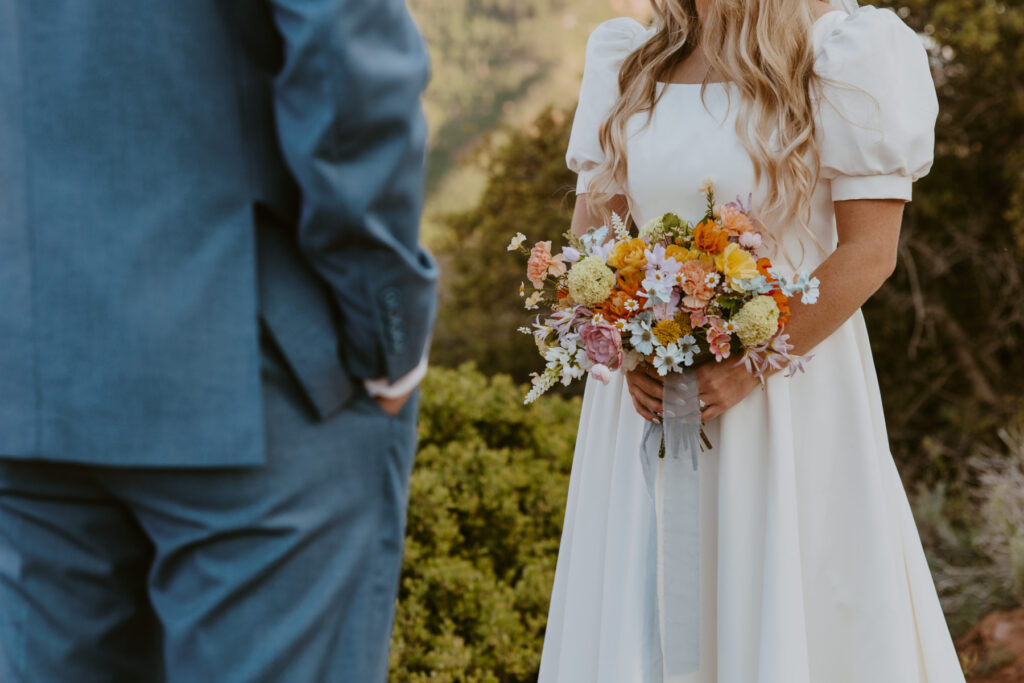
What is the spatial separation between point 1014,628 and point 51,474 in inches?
147

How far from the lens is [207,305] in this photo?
1205mm

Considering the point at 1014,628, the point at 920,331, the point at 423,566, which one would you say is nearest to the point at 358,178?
the point at 423,566

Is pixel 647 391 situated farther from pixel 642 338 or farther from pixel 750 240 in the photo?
pixel 750 240

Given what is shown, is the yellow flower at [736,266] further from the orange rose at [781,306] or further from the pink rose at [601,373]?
the pink rose at [601,373]

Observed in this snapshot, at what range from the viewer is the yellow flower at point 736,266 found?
212cm

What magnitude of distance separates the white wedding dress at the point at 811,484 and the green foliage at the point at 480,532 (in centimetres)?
126

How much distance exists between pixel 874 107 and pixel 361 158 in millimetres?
1411

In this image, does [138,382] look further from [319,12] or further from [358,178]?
[319,12]

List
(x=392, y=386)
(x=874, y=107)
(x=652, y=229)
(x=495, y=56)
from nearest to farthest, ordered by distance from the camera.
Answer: (x=392, y=386) → (x=874, y=107) → (x=652, y=229) → (x=495, y=56)

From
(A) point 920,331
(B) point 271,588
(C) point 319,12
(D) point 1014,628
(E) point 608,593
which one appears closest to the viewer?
(C) point 319,12

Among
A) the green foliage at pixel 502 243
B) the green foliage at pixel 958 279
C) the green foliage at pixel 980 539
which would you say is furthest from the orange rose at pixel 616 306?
the green foliage at pixel 502 243

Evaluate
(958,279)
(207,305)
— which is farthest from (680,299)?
(958,279)

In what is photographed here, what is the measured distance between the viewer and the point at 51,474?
4.20 feet

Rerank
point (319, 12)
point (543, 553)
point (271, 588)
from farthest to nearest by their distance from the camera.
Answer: point (543, 553), point (271, 588), point (319, 12)
